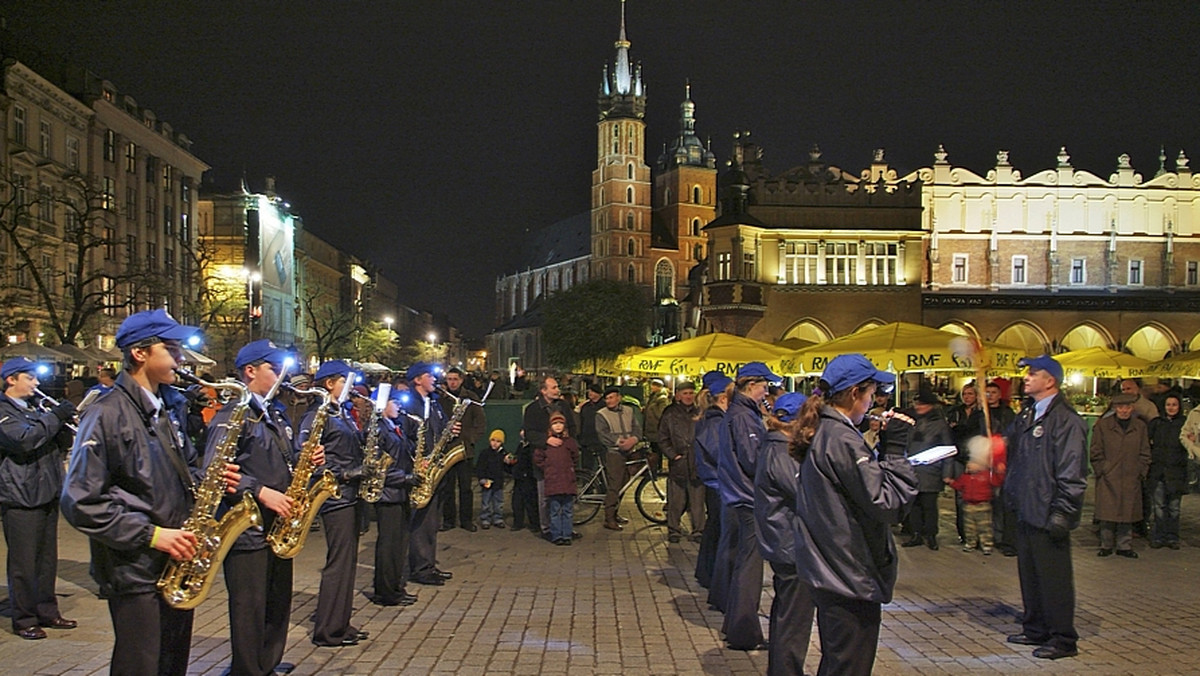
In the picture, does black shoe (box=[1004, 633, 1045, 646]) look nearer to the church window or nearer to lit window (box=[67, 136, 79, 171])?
lit window (box=[67, 136, 79, 171])

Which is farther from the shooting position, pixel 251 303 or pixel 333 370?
pixel 251 303

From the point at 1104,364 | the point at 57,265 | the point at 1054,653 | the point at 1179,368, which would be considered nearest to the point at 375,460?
the point at 1054,653

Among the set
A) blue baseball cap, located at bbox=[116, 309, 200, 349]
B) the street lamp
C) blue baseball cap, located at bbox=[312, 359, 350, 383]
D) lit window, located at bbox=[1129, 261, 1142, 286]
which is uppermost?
lit window, located at bbox=[1129, 261, 1142, 286]

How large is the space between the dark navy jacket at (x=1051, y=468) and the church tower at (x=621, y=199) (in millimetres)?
114910

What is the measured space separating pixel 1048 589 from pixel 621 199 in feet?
391

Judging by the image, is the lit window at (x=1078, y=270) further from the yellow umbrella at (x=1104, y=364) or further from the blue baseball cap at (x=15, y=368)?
the blue baseball cap at (x=15, y=368)

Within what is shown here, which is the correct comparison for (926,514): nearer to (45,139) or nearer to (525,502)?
(525,502)

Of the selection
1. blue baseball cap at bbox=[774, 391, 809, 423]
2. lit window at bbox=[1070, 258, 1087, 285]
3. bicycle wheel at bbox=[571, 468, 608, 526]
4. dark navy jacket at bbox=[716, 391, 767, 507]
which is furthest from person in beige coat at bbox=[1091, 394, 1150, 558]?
lit window at bbox=[1070, 258, 1087, 285]

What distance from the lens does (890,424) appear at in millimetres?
13328

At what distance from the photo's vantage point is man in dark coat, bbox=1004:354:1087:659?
783 centimetres

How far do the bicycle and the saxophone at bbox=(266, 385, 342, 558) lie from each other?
774cm

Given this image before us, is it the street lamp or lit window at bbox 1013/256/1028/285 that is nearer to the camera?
the street lamp

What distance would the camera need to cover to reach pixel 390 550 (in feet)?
30.5

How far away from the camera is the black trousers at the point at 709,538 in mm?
9891
